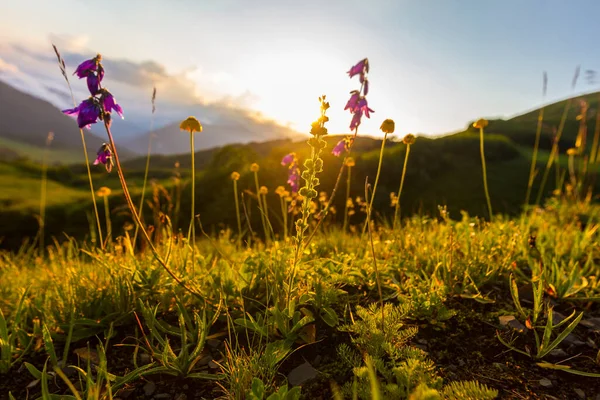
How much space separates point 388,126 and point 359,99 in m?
0.30

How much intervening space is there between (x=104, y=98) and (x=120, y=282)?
4.88ft

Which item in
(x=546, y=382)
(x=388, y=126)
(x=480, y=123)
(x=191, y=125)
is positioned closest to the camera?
(x=546, y=382)

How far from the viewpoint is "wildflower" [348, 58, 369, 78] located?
100 inches

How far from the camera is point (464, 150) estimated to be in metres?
13.2

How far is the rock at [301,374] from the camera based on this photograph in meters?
2.03

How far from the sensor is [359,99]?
2.54m

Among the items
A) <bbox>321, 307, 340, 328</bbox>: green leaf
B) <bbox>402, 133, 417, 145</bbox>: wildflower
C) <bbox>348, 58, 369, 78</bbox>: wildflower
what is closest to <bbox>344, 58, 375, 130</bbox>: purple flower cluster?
<bbox>348, 58, 369, 78</bbox>: wildflower

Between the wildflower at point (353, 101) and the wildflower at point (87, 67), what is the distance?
173 cm

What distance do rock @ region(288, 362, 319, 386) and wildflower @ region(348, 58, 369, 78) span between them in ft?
6.93

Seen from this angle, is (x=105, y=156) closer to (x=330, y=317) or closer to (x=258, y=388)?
(x=258, y=388)

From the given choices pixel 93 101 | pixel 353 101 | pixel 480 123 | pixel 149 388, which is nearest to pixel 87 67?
pixel 93 101

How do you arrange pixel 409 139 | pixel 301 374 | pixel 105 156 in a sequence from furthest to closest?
1. pixel 409 139
2. pixel 105 156
3. pixel 301 374

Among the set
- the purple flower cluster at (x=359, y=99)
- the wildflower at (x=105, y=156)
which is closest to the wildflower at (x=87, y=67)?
the wildflower at (x=105, y=156)

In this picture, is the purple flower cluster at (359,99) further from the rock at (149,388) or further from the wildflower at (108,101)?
the rock at (149,388)
